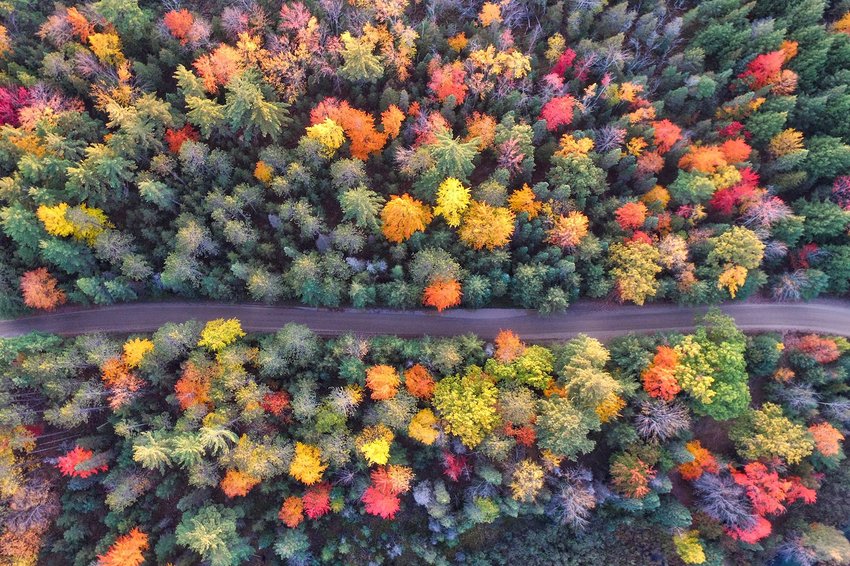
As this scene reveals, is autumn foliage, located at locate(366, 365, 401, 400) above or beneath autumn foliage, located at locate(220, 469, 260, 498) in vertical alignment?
above

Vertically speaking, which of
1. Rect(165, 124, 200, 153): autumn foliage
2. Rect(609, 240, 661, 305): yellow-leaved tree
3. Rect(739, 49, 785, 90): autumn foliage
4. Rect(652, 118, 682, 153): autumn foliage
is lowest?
Rect(609, 240, 661, 305): yellow-leaved tree

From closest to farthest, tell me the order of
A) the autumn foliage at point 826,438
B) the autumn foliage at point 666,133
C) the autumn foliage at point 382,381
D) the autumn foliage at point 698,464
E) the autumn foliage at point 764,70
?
1. the autumn foliage at point 382,381
2. the autumn foliage at point 826,438
3. the autumn foliage at point 698,464
4. the autumn foliage at point 666,133
5. the autumn foliage at point 764,70

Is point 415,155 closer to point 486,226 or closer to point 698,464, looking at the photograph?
point 486,226

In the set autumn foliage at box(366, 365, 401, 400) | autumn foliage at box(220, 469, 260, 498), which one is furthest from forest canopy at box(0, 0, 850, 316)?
autumn foliage at box(220, 469, 260, 498)

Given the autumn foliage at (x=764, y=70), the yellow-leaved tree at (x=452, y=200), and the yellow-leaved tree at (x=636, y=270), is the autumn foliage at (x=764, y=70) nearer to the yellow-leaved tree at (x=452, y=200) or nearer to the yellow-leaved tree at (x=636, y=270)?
the yellow-leaved tree at (x=636, y=270)

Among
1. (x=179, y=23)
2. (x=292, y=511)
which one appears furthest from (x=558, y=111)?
(x=292, y=511)

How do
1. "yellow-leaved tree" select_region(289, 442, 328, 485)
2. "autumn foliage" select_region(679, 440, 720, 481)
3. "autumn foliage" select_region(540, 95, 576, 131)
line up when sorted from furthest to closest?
"autumn foliage" select_region(540, 95, 576, 131)
"autumn foliage" select_region(679, 440, 720, 481)
"yellow-leaved tree" select_region(289, 442, 328, 485)

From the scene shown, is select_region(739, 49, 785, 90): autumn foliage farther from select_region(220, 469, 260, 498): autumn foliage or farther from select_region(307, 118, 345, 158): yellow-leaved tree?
select_region(220, 469, 260, 498): autumn foliage

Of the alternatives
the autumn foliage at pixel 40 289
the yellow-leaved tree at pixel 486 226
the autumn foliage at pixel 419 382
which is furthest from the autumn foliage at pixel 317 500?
the autumn foliage at pixel 40 289

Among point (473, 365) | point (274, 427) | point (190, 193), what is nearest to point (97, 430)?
point (274, 427)

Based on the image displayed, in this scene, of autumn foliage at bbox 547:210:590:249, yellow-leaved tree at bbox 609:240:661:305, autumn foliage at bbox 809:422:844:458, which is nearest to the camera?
autumn foliage at bbox 809:422:844:458
